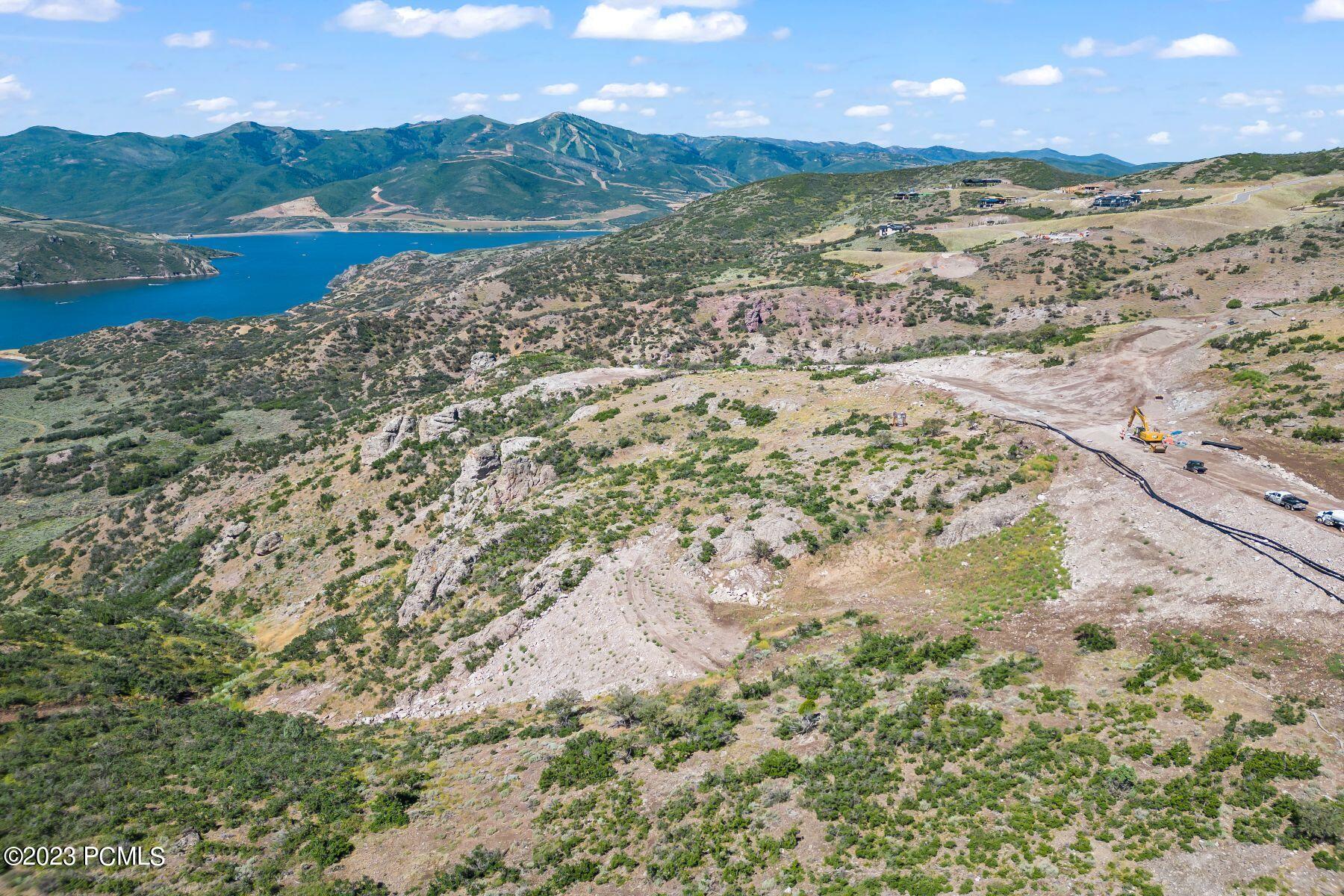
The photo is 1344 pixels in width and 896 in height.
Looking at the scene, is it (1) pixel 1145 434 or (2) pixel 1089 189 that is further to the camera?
(2) pixel 1089 189

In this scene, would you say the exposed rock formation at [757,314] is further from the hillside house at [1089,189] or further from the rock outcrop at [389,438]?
the hillside house at [1089,189]

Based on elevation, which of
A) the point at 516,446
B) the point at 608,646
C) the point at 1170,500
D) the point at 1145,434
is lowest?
the point at 608,646

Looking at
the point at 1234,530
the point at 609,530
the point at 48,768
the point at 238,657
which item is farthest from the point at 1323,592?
the point at 238,657

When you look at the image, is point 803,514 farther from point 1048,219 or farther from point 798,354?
point 1048,219

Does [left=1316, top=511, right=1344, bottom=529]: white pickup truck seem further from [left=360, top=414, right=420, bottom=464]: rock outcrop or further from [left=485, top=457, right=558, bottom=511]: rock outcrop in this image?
[left=360, top=414, right=420, bottom=464]: rock outcrop

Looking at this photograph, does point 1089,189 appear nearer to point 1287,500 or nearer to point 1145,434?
point 1145,434

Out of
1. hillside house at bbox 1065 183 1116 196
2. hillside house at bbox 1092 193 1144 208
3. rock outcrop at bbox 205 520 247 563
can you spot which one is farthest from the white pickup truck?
hillside house at bbox 1065 183 1116 196

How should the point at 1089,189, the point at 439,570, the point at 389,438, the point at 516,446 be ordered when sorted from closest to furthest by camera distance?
the point at 439,570 < the point at 516,446 < the point at 389,438 < the point at 1089,189

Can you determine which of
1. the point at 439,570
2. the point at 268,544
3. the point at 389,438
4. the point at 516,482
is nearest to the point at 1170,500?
the point at 516,482
